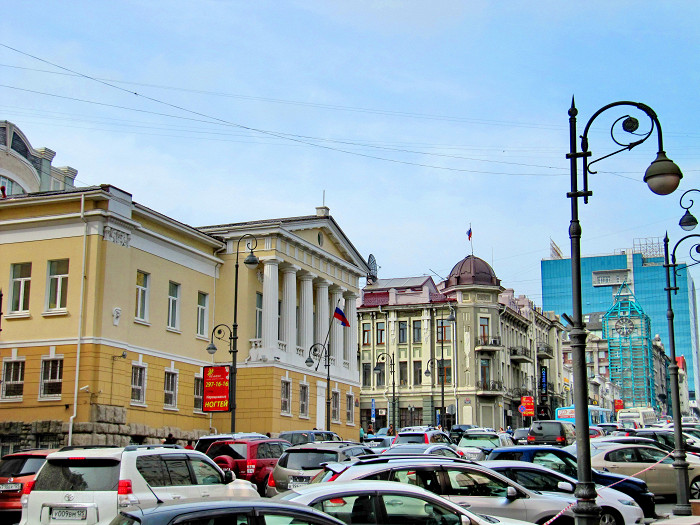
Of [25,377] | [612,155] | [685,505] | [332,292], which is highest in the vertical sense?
[332,292]

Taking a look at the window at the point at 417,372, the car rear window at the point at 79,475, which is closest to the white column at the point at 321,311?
the window at the point at 417,372

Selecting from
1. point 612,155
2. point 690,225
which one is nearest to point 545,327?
point 690,225

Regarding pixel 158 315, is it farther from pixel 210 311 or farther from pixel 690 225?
pixel 690 225

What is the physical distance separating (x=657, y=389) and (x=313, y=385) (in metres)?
140

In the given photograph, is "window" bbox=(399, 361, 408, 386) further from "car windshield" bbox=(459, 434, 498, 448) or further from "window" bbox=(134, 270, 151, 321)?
"car windshield" bbox=(459, 434, 498, 448)

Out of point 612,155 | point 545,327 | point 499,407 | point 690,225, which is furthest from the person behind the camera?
point 545,327

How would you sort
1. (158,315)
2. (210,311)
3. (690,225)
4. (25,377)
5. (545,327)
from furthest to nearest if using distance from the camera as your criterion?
(545,327)
(210,311)
(158,315)
(25,377)
(690,225)

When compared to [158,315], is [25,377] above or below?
below

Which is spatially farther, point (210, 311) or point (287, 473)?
point (210, 311)

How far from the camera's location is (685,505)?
55.6 feet

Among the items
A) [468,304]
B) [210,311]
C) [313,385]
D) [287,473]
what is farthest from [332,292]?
[287,473]

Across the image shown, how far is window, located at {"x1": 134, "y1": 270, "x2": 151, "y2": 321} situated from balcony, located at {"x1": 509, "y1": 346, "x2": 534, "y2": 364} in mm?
48246

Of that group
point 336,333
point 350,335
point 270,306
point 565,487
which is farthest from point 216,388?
point 565,487

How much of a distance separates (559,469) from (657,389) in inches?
6468
